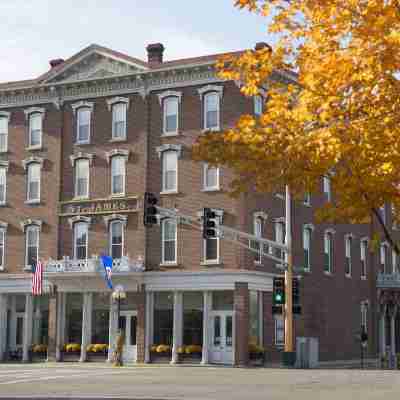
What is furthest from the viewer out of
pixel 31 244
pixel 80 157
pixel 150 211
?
pixel 31 244

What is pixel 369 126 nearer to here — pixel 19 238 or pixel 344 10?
pixel 344 10

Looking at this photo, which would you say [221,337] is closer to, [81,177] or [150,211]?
[81,177]

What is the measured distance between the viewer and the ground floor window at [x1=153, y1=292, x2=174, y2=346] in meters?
44.8

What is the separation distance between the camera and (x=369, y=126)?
14.3 meters

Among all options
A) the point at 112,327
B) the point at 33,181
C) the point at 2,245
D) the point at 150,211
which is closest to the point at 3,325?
the point at 2,245

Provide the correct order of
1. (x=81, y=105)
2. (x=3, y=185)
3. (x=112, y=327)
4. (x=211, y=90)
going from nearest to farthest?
(x=211, y=90) → (x=112, y=327) → (x=81, y=105) → (x=3, y=185)

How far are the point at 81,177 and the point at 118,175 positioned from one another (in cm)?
233

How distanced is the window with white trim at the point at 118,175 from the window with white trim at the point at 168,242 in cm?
305

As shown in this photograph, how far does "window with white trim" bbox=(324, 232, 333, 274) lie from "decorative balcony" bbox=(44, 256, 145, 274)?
12.5 meters

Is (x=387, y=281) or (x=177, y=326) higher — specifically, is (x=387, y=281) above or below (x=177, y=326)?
above

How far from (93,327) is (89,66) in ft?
45.4

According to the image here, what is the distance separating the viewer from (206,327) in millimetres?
43531

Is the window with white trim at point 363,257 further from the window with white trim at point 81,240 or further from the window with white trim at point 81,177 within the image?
the window with white trim at point 81,177

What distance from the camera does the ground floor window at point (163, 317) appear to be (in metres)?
44.8
